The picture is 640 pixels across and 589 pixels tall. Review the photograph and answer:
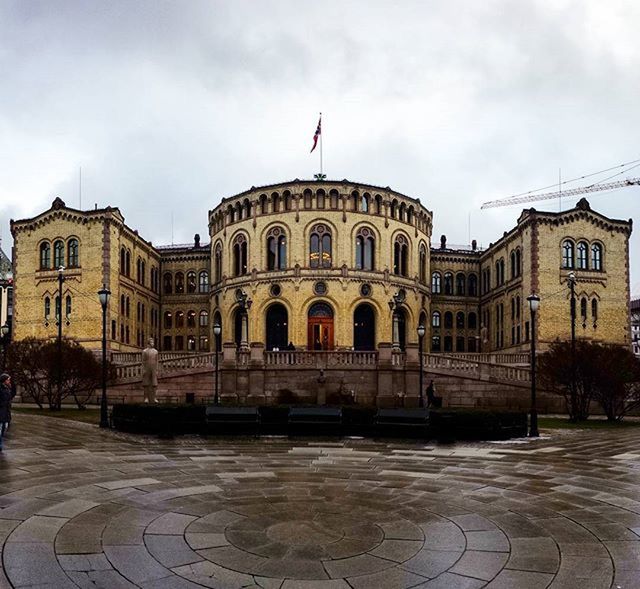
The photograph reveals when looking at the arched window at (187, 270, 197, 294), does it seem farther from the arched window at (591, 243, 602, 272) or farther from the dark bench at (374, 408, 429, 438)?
the dark bench at (374, 408, 429, 438)

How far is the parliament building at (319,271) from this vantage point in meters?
54.2

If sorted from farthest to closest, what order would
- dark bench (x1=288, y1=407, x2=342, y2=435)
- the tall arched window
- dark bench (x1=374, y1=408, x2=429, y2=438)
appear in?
the tall arched window, dark bench (x1=288, y1=407, x2=342, y2=435), dark bench (x1=374, y1=408, x2=429, y2=438)

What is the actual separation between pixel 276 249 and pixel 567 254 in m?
25.4

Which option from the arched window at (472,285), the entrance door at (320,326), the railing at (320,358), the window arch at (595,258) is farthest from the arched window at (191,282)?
the window arch at (595,258)


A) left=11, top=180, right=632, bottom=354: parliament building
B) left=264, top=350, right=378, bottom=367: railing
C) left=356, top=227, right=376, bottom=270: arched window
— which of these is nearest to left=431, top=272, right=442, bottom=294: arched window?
left=11, top=180, right=632, bottom=354: parliament building

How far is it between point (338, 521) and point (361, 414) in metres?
11.4

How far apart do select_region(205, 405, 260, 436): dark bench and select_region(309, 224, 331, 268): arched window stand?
3692cm

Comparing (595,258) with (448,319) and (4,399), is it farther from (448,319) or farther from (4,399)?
(4,399)

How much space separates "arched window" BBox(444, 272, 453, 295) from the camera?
6956 cm

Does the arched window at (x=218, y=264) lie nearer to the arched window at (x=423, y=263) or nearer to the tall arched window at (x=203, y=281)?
the tall arched window at (x=203, y=281)

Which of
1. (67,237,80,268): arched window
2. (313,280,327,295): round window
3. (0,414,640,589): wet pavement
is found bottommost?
(0,414,640,589): wet pavement

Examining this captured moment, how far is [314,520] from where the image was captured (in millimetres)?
8453

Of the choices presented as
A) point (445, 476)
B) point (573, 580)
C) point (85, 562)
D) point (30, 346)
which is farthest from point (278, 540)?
point (30, 346)

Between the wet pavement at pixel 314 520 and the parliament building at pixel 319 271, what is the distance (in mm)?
39680
